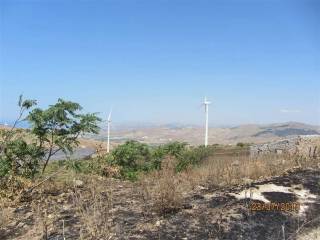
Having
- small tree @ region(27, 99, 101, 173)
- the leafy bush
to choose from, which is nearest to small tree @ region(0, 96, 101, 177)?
small tree @ region(27, 99, 101, 173)

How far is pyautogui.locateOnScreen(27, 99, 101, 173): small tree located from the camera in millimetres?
9367

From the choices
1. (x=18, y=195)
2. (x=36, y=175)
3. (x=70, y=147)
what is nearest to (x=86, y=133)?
(x=70, y=147)

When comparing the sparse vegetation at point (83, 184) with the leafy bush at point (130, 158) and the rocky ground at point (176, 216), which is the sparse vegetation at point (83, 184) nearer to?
the rocky ground at point (176, 216)

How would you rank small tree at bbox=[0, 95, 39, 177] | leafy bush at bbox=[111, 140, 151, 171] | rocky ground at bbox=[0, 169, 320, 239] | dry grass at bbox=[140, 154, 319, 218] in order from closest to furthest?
rocky ground at bbox=[0, 169, 320, 239] → dry grass at bbox=[140, 154, 319, 218] → small tree at bbox=[0, 95, 39, 177] → leafy bush at bbox=[111, 140, 151, 171]

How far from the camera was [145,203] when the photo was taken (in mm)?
7129

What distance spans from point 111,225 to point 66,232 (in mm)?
601

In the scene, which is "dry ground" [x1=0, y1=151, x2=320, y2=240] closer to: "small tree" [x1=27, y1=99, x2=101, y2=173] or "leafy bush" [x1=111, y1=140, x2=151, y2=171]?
"small tree" [x1=27, y1=99, x2=101, y2=173]

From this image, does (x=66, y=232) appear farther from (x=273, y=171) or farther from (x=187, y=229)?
(x=273, y=171)

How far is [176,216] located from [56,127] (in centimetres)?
405

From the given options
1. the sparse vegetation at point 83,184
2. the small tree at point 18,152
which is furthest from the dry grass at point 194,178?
the small tree at point 18,152

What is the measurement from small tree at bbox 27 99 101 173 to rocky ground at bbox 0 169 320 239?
146 cm

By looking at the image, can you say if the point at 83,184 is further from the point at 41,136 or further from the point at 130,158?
the point at 130,158

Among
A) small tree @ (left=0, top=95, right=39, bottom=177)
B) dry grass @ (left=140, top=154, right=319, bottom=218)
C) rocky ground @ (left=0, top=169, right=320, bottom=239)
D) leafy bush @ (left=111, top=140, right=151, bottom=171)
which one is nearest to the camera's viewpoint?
rocky ground @ (left=0, top=169, right=320, bottom=239)

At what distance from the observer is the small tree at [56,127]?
369 inches
